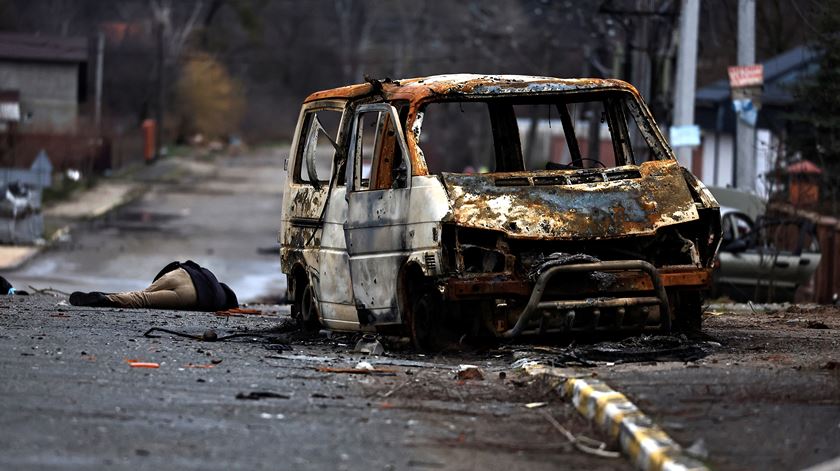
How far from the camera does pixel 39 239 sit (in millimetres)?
36469

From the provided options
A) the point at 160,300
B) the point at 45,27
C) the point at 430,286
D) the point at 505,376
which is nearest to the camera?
the point at 505,376

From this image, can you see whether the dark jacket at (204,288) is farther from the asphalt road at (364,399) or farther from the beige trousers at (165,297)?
the asphalt road at (364,399)

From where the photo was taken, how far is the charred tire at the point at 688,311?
11609 millimetres

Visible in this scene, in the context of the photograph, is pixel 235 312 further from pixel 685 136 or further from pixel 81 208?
pixel 81 208

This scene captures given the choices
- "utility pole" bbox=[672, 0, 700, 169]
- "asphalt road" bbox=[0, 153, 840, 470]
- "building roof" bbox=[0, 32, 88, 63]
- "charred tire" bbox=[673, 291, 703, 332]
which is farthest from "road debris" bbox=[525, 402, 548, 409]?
"building roof" bbox=[0, 32, 88, 63]

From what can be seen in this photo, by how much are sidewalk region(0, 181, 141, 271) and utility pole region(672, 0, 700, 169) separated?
13.3 metres

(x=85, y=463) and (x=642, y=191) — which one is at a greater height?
(x=642, y=191)

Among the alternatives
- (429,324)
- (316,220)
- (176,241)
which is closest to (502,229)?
(429,324)

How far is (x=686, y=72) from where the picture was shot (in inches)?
1030

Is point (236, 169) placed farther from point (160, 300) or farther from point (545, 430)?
point (545, 430)

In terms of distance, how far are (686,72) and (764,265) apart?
5.74 metres

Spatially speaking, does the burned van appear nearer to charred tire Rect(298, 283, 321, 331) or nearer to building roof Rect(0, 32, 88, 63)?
charred tire Rect(298, 283, 321, 331)

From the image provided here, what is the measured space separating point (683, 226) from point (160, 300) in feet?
21.2

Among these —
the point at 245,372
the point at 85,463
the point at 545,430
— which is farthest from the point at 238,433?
the point at 245,372
